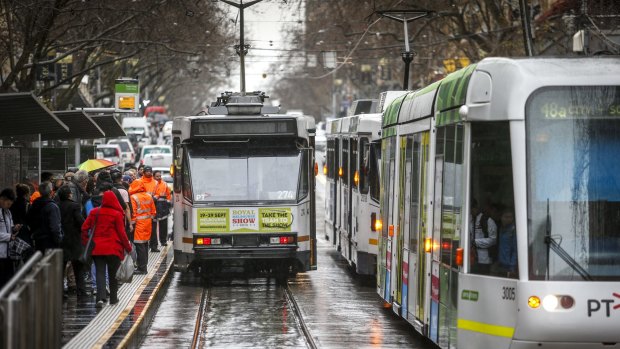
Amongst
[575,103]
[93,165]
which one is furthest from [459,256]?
[93,165]

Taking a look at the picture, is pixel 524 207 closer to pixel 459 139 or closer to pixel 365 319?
pixel 459 139

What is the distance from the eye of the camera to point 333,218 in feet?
92.4

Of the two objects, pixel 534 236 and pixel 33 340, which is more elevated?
pixel 534 236

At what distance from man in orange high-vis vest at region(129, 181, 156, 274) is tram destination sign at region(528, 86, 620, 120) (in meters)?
12.7

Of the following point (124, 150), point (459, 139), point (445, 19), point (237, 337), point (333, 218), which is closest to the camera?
point (459, 139)

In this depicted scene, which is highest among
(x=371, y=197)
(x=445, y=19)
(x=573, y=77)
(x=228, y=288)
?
(x=445, y=19)

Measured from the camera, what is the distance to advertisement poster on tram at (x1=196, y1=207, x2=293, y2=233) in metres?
22.2

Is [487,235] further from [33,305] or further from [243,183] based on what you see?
[243,183]

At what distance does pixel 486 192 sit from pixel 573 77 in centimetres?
117

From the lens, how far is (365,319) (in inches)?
727

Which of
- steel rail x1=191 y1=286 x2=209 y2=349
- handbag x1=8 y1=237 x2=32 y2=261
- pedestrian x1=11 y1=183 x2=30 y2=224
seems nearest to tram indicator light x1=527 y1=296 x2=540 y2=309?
steel rail x1=191 y1=286 x2=209 y2=349

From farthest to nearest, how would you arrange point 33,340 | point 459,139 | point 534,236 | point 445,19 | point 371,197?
1. point 445,19
2. point 371,197
3. point 459,139
4. point 534,236
5. point 33,340

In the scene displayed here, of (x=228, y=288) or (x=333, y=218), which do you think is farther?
(x=333, y=218)

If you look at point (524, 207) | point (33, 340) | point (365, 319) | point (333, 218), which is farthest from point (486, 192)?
point (333, 218)
